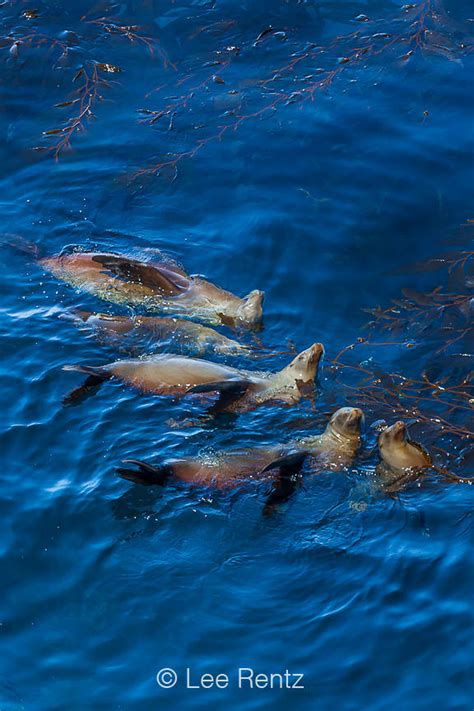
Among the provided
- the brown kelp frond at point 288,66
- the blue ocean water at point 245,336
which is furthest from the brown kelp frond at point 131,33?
the brown kelp frond at point 288,66

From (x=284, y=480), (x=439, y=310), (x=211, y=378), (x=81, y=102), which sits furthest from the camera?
(x=81, y=102)

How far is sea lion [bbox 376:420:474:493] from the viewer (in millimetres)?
6613

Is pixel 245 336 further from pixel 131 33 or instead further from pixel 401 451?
pixel 131 33

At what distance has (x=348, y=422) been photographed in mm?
6859

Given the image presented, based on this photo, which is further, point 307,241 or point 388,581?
point 307,241

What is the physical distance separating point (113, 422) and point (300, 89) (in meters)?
5.81

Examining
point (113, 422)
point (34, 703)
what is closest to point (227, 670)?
point (34, 703)

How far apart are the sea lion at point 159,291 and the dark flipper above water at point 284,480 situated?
208 cm

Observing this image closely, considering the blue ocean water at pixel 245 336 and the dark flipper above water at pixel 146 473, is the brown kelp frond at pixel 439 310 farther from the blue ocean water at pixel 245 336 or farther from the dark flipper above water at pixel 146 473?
the dark flipper above water at pixel 146 473

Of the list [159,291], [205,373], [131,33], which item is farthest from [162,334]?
[131,33]

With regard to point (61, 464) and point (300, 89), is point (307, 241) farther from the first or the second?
point (61, 464)

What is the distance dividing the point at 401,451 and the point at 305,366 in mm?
1224

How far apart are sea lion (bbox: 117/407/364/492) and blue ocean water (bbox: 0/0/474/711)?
0.12m

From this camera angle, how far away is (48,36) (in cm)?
1224
